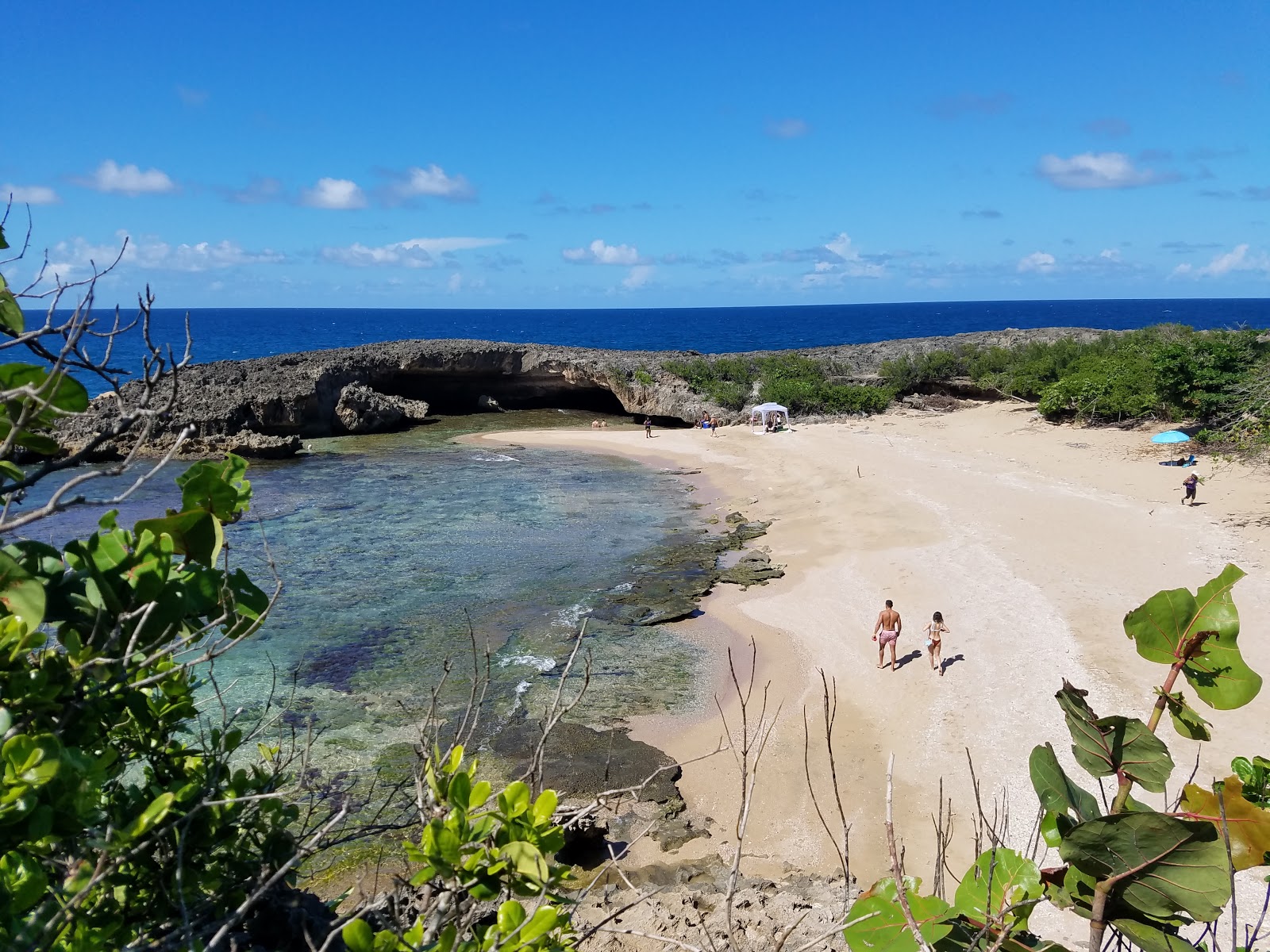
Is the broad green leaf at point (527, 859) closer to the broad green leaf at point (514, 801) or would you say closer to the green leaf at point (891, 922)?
the broad green leaf at point (514, 801)

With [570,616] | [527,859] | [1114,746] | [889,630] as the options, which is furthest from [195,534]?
[570,616]

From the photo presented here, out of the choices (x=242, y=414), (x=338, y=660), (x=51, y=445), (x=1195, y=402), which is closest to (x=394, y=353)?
(x=242, y=414)

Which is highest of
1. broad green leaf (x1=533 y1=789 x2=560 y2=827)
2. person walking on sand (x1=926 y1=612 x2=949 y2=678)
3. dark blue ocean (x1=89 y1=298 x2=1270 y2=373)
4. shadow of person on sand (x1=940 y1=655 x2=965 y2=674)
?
dark blue ocean (x1=89 y1=298 x2=1270 y2=373)

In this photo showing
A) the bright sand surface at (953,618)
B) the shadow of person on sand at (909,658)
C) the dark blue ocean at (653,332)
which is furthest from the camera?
the dark blue ocean at (653,332)

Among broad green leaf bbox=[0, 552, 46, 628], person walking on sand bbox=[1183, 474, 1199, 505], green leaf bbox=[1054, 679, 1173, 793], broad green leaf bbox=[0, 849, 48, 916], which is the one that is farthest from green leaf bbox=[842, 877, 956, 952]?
person walking on sand bbox=[1183, 474, 1199, 505]

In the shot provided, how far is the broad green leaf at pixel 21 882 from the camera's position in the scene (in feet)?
7.28

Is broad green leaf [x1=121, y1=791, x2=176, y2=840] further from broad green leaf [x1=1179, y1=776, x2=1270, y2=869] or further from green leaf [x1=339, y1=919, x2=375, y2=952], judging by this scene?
broad green leaf [x1=1179, y1=776, x2=1270, y2=869]

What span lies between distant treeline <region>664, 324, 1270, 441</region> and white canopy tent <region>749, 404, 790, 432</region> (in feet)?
6.77

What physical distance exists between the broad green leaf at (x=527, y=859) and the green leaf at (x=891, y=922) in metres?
0.91

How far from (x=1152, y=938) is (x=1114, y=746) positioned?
0.53 m

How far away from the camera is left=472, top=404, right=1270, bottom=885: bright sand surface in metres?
10.1

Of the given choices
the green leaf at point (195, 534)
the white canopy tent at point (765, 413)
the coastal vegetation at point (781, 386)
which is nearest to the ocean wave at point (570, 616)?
the green leaf at point (195, 534)

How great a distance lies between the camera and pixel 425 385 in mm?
49031

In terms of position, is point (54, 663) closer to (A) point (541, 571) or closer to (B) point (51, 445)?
(B) point (51, 445)
